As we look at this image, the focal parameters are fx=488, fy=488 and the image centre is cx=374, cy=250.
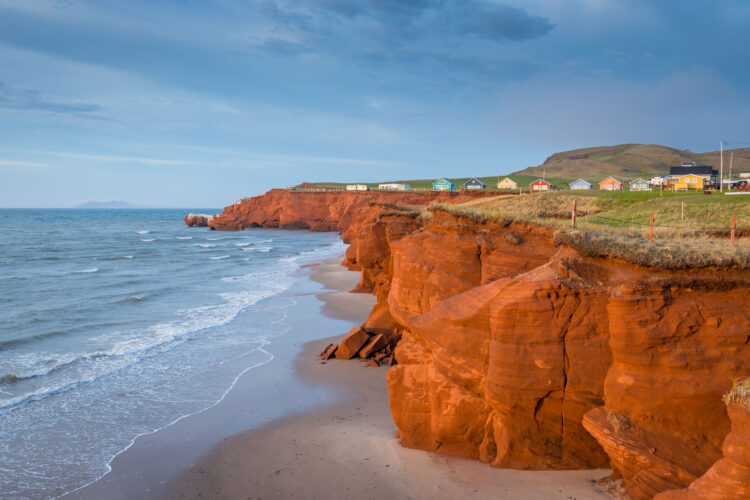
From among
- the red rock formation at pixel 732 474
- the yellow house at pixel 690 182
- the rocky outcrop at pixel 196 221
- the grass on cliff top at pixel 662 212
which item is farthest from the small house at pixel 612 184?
the rocky outcrop at pixel 196 221

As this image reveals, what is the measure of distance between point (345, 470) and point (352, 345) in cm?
878

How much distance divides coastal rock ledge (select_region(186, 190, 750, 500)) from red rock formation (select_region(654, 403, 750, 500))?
0.03 meters

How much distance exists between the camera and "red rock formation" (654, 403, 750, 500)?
662 centimetres

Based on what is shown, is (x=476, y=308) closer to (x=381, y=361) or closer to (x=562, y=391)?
(x=562, y=391)

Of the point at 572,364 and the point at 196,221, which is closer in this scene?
the point at 572,364

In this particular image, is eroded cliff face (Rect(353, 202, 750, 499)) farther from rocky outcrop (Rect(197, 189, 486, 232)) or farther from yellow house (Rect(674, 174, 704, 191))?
rocky outcrop (Rect(197, 189, 486, 232))

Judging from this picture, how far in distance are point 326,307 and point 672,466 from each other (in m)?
23.0

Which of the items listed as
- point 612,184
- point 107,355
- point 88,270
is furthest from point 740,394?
point 612,184

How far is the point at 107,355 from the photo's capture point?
20.4 m

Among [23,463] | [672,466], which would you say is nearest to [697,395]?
[672,466]

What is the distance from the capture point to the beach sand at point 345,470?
377 inches

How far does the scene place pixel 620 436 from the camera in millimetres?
8375

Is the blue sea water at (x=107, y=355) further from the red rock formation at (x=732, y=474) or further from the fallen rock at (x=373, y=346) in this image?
the red rock formation at (x=732, y=474)

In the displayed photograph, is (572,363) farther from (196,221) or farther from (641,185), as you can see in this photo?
(196,221)
